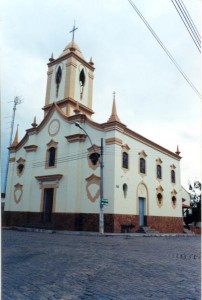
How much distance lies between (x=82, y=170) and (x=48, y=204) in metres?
4.24

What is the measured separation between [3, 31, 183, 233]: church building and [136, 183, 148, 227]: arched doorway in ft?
0.25

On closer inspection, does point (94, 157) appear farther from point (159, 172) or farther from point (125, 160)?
point (159, 172)

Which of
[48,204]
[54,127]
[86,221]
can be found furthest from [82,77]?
[86,221]

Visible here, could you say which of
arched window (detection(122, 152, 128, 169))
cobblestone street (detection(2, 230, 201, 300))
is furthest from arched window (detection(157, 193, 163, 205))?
cobblestone street (detection(2, 230, 201, 300))

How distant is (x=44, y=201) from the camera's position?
2192 centimetres

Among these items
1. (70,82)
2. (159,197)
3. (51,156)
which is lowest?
(159,197)

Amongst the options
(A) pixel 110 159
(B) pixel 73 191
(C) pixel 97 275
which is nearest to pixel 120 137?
(A) pixel 110 159

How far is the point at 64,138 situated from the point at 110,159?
488cm

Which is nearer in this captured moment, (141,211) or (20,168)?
(141,211)

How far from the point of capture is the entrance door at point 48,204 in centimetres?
2164

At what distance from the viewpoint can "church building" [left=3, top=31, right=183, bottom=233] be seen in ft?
62.0

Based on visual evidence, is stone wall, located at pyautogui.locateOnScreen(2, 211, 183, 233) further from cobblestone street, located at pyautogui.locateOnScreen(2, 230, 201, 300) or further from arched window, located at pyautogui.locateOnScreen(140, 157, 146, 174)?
cobblestone street, located at pyautogui.locateOnScreen(2, 230, 201, 300)

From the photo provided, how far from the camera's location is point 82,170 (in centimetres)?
2022

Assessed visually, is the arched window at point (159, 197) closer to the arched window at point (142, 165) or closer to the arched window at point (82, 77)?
the arched window at point (142, 165)
